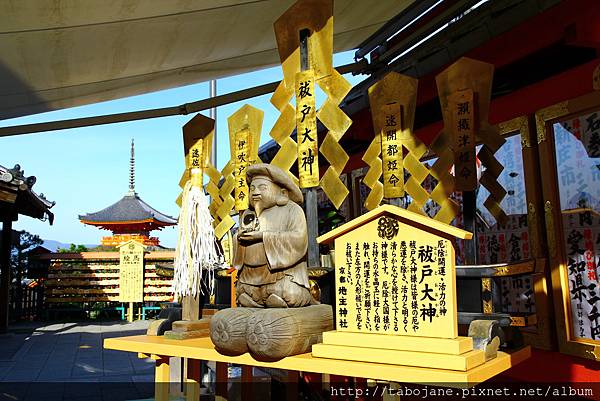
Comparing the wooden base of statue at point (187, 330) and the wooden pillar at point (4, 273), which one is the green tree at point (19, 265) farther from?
the wooden base of statue at point (187, 330)

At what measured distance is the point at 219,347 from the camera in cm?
189

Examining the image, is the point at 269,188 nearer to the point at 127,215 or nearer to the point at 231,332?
the point at 231,332

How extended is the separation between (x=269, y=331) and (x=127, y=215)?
67.4ft

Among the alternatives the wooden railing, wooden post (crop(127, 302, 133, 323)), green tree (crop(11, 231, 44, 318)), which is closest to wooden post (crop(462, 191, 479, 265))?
the wooden railing

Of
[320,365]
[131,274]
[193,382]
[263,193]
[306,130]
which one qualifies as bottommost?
[193,382]

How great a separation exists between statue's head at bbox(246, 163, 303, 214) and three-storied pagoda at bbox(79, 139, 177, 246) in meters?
18.8

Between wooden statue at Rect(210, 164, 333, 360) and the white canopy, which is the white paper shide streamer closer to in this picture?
wooden statue at Rect(210, 164, 333, 360)

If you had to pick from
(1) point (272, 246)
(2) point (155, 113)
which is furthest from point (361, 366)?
(2) point (155, 113)

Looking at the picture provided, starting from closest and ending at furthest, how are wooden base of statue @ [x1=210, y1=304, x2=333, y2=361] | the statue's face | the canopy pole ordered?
wooden base of statue @ [x1=210, y1=304, x2=333, y2=361] → the statue's face → the canopy pole

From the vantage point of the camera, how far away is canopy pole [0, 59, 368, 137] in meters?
4.07

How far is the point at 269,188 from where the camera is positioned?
221cm

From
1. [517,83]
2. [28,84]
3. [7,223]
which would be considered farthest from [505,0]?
[7,223]

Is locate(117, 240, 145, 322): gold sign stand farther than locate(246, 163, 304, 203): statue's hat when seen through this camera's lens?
Yes

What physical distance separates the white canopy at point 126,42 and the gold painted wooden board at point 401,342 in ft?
8.25
